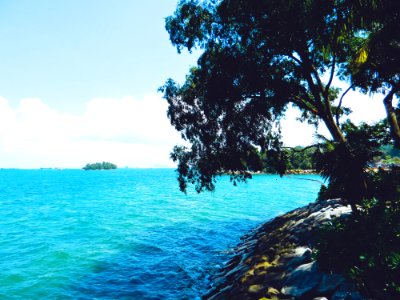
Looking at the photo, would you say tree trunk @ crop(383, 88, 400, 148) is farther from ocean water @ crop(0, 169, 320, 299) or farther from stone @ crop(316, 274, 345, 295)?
stone @ crop(316, 274, 345, 295)

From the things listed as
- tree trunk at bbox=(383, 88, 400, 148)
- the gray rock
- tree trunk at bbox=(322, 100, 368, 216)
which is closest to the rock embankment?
the gray rock

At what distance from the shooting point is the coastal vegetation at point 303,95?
8.20 m

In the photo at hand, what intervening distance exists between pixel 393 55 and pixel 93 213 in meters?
34.0

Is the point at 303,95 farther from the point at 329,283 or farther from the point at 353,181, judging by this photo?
the point at 329,283

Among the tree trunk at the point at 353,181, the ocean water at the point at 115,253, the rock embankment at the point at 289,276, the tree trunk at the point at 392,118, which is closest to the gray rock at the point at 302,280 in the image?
the rock embankment at the point at 289,276

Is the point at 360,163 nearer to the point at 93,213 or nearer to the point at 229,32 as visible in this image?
the point at 229,32

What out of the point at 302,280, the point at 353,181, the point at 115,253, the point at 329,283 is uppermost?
the point at 353,181

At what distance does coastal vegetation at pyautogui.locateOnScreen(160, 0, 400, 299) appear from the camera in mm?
8200

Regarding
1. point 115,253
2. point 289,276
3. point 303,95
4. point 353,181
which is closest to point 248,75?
point 303,95

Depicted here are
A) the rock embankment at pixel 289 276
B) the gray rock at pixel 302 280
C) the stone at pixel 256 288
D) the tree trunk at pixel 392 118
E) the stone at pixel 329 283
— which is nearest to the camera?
the stone at pixel 329 283

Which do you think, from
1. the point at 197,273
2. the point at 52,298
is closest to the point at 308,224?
the point at 197,273

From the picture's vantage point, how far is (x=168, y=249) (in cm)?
1791

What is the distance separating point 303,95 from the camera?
1400 centimetres

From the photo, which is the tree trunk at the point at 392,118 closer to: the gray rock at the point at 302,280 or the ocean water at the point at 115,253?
the ocean water at the point at 115,253
